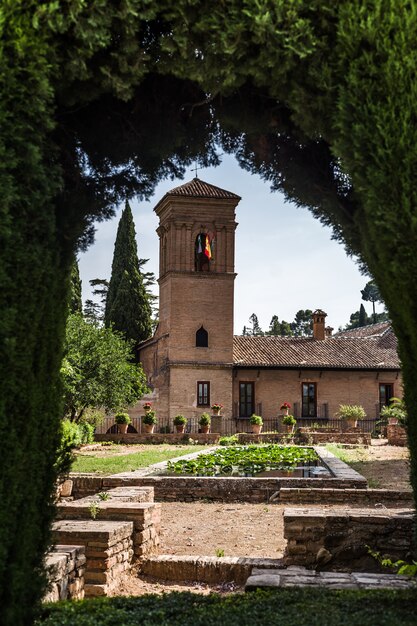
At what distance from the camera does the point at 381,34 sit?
359 centimetres

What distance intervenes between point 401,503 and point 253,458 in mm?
6222

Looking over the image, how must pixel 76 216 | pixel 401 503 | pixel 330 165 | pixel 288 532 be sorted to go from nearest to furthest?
pixel 76 216 → pixel 330 165 → pixel 288 532 → pixel 401 503

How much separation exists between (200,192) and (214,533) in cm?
2839

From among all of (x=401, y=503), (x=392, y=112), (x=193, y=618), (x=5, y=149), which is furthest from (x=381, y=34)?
(x=401, y=503)

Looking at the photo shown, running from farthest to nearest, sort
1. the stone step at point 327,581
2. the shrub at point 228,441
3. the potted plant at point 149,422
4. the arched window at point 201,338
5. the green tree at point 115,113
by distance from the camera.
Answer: the arched window at point 201,338, the potted plant at point 149,422, the shrub at point 228,441, the stone step at point 327,581, the green tree at point 115,113

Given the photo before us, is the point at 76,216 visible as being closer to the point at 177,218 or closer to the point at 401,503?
the point at 401,503

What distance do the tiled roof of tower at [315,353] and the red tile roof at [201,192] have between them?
27.4 ft

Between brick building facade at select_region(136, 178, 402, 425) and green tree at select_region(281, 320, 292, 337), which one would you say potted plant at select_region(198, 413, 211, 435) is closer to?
brick building facade at select_region(136, 178, 402, 425)

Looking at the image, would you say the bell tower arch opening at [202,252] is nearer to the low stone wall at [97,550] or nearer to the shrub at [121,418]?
the shrub at [121,418]

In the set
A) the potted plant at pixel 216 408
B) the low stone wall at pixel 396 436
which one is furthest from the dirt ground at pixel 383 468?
the potted plant at pixel 216 408

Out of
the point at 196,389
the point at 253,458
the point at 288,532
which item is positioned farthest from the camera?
the point at 196,389

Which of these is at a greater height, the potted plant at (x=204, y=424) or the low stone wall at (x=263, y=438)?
the potted plant at (x=204, y=424)

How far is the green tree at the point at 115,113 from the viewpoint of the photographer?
347 centimetres

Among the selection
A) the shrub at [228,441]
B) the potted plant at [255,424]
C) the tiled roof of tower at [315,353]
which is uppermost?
the tiled roof of tower at [315,353]
